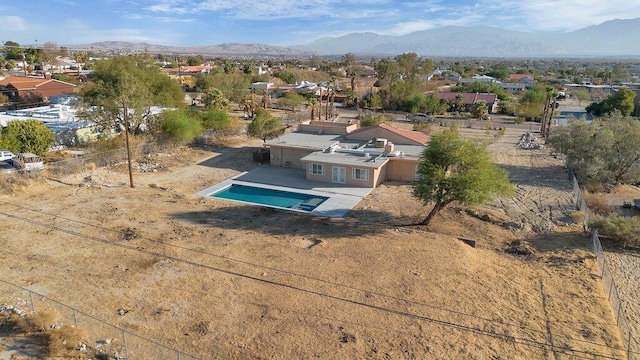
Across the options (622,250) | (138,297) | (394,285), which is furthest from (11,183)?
(622,250)

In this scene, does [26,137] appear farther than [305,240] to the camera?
Yes

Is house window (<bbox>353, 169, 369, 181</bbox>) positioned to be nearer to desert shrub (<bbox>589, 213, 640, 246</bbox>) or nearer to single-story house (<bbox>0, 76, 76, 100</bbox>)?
desert shrub (<bbox>589, 213, 640, 246</bbox>)

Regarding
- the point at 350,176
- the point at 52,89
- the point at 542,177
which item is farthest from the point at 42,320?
the point at 52,89

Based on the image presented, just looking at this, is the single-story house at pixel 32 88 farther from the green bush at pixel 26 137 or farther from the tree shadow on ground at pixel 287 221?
the tree shadow on ground at pixel 287 221

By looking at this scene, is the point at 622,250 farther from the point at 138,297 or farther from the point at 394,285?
the point at 138,297

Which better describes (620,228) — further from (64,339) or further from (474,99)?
(474,99)

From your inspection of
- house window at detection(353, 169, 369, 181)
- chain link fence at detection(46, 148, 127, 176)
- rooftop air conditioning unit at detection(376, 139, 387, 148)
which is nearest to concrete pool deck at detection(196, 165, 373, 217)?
house window at detection(353, 169, 369, 181)

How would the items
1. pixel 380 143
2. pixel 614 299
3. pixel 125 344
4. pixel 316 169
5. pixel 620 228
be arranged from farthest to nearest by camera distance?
1. pixel 380 143
2. pixel 316 169
3. pixel 620 228
4. pixel 614 299
5. pixel 125 344
